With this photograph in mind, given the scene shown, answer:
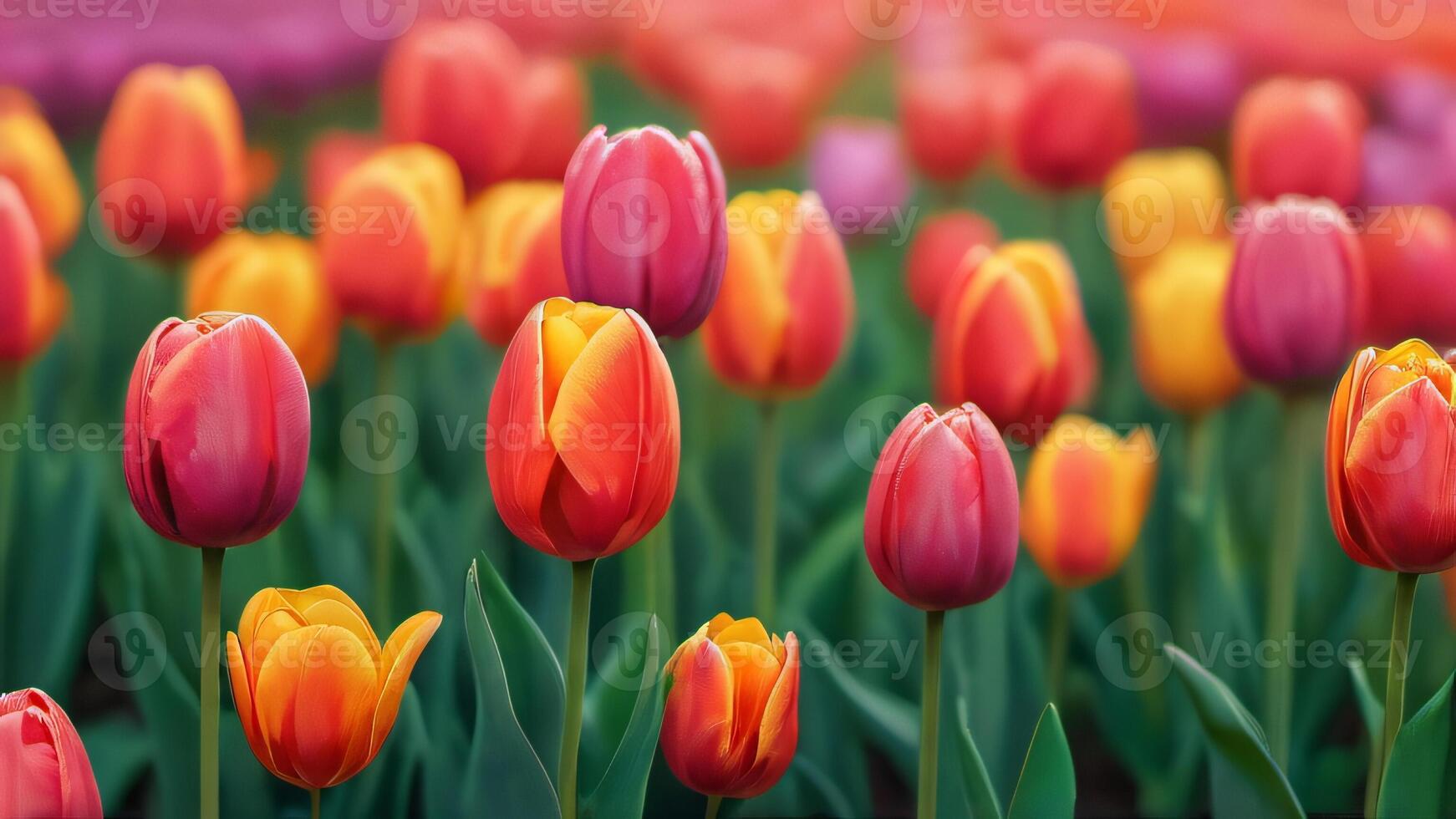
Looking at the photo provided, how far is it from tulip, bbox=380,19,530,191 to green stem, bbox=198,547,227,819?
0.66 m

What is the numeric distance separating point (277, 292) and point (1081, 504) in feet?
2.18

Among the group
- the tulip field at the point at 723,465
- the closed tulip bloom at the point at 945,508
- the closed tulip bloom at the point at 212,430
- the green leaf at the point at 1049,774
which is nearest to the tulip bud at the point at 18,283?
the tulip field at the point at 723,465

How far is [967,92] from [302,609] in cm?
118

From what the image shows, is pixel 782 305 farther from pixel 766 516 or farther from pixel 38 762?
pixel 38 762

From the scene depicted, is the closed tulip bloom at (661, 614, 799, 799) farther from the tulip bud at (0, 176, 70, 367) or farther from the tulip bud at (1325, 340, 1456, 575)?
the tulip bud at (0, 176, 70, 367)

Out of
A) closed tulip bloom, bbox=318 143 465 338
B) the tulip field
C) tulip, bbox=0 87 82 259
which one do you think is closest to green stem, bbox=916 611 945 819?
the tulip field

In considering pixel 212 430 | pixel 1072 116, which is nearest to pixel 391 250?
pixel 212 430

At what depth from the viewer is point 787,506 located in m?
→ 1.15

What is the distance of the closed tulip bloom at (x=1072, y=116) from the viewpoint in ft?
4.38

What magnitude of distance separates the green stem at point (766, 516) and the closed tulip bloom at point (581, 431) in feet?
1.04

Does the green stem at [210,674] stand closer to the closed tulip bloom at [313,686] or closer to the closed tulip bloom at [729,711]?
the closed tulip bloom at [313,686]

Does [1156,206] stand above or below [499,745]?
above

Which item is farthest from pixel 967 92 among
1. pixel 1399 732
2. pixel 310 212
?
pixel 1399 732

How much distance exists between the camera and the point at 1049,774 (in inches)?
27.2
